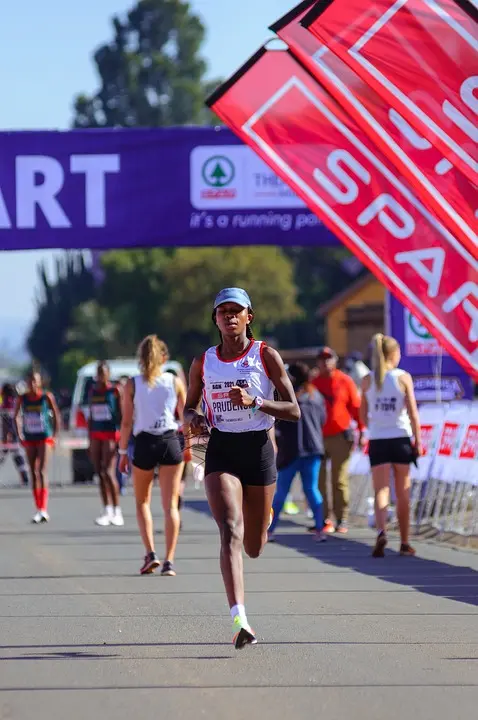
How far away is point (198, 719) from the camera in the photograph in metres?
5.83

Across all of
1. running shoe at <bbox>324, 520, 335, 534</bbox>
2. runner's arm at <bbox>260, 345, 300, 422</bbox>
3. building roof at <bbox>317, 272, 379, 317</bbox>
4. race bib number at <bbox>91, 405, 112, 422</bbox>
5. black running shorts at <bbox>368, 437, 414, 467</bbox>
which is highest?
building roof at <bbox>317, 272, 379, 317</bbox>

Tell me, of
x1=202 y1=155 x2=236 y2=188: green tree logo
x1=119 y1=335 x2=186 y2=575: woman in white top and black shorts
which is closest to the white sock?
x1=119 y1=335 x2=186 y2=575: woman in white top and black shorts

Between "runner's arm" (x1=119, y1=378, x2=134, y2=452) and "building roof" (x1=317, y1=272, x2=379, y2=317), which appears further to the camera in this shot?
"building roof" (x1=317, y1=272, x2=379, y2=317)

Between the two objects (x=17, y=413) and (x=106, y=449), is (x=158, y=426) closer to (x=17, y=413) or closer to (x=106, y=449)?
(x=106, y=449)

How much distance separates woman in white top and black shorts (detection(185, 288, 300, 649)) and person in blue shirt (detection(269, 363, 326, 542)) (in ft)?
23.1

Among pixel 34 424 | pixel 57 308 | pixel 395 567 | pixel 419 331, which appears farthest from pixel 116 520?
pixel 57 308

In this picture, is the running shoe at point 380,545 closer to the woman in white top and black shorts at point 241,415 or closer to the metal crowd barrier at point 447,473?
the metal crowd barrier at point 447,473

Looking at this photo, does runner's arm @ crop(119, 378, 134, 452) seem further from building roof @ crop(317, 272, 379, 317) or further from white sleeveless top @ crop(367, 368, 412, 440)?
building roof @ crop(317, 272, 379, 317)

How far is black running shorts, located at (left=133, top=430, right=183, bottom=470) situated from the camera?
11.5m

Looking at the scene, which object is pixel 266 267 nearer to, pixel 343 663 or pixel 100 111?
pixel 100 111

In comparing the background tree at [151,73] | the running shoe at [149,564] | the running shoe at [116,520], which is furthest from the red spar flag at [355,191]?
the background tree at [151,73]

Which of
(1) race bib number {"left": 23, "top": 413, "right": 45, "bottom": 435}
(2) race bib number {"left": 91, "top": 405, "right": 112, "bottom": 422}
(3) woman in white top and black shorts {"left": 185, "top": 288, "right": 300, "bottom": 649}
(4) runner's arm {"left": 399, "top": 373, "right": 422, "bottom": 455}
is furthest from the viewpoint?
(1) race bib number {"left": 23, "top": 413, "right": 45, "bottom": 435}

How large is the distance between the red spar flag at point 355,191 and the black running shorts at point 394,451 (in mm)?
1642

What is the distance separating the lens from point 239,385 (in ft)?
25.6
